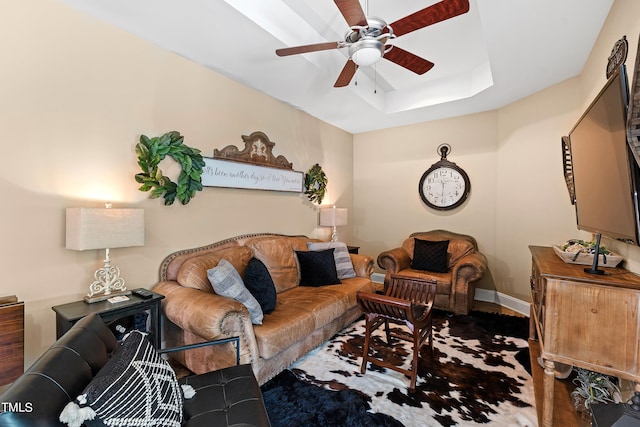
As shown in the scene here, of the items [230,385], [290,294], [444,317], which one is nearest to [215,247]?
[290,294]

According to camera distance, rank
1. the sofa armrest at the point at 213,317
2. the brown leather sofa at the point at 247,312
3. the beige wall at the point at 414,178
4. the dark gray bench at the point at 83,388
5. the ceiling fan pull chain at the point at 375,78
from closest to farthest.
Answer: the dark gray bench at the point at 83,388 → the sofa armrest at the point at 213,317 → the brown leather sofa at the point at 247,312 → the ceiling fan pull chain at the point at 375,78 → the beige wall at the point at 414,178

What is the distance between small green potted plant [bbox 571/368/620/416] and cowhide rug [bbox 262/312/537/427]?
269 millimetres

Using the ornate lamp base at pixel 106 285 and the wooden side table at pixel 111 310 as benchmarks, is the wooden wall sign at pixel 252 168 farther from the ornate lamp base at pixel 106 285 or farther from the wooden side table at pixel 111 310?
the wooden side table at pixel 111 310

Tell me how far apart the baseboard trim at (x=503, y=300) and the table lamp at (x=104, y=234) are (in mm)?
4342

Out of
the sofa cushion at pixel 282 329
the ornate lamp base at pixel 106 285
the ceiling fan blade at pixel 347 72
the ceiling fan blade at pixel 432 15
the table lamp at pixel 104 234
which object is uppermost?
the ceiling fan blade at pixel 347 72

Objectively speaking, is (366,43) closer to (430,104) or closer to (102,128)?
(102,128)

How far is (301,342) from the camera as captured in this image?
2447 mm

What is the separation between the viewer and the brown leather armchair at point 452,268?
11.5ft

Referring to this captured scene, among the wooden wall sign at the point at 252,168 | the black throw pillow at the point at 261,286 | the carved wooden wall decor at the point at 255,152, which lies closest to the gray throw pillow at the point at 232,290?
the black throw pillow at the point at 261,286

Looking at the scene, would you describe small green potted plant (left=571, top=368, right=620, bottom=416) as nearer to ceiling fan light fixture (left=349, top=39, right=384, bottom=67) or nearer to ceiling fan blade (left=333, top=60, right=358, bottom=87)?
ceiling fan light fixture (left=349, top=39, right=384, bottom=67)

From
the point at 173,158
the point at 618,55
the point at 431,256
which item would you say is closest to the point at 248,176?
the point at 173,158

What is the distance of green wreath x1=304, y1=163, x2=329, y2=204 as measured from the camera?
4.16m

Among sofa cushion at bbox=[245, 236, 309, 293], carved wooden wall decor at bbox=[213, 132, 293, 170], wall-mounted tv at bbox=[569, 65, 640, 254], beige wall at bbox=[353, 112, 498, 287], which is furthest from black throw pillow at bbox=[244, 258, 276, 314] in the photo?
beige wall at bbox=[353, 112, 498, 287]

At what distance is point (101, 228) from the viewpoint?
1.86 meters
